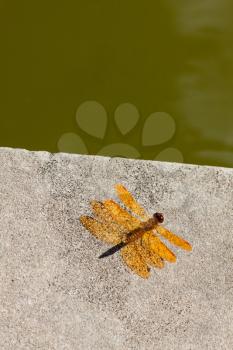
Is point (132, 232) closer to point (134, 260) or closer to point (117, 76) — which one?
point (134, 260)

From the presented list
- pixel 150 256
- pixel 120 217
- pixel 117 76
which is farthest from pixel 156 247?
pixel 117 76

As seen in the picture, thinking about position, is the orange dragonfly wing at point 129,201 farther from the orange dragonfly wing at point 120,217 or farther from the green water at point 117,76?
the green water at point 117,76

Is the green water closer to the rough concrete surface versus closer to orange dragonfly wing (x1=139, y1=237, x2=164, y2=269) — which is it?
the rough concrete surface

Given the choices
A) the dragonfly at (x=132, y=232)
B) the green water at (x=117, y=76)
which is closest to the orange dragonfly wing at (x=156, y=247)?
the dragonfly at (x=132, y=232)

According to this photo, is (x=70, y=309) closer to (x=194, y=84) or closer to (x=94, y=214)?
(x=94, y=214)

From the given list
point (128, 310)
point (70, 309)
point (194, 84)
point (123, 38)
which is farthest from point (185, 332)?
point (123, 38)

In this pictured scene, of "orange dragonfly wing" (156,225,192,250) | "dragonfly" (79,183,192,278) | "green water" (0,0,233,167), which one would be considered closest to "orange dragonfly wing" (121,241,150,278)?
"dragonfly" (79,183,192,278)

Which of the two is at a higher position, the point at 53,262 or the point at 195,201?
the point at 195,201
